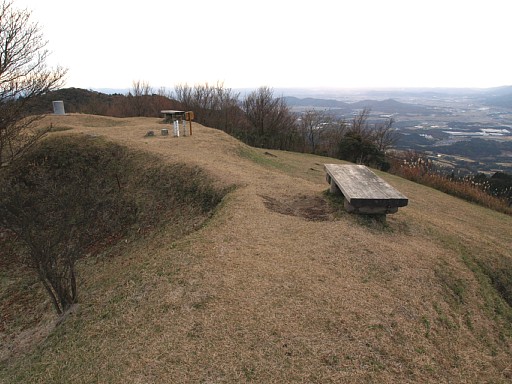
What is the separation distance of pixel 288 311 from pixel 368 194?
3756mm

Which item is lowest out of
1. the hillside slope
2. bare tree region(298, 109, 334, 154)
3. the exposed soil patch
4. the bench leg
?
the hillside slope

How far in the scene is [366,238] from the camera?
6.01 m

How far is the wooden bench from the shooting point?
651cm

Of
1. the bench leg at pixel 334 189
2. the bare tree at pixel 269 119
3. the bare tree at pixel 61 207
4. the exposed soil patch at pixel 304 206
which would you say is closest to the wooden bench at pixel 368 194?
the bench leg at pixel 334 189

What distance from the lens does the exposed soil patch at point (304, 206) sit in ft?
23.4

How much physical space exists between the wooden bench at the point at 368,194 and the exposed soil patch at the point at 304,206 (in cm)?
54

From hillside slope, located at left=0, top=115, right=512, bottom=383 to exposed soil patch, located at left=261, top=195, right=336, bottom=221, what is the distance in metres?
0.23

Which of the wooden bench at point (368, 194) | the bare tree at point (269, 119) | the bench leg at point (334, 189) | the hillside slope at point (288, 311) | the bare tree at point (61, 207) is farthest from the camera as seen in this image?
the bare tree at point (269, 119)

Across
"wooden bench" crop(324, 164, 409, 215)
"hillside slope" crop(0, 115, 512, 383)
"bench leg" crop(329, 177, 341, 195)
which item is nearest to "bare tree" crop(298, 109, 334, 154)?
"bench leg" crop(329, 177, 341, 195)

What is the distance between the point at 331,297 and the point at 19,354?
14.3ft

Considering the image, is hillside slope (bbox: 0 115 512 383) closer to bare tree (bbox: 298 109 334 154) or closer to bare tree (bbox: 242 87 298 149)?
bare tree (bbox: 242 87 298 149)

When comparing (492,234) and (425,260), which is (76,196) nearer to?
(425,260)

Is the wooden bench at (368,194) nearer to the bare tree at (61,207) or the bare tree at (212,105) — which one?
the bare tree at (61,207)

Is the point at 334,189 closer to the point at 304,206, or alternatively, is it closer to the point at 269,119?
the point at 304,206
